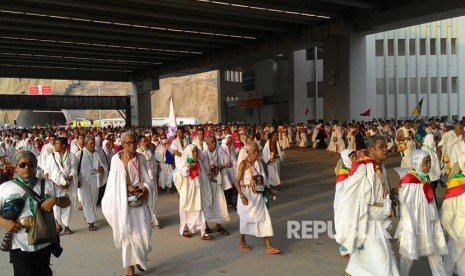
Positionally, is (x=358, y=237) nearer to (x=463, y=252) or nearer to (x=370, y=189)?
(x=370, y=189)

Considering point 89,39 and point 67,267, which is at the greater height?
point 89,39

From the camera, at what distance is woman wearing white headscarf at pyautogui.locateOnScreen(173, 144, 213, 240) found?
7.40 metres

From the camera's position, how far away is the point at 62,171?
8141 millimetres

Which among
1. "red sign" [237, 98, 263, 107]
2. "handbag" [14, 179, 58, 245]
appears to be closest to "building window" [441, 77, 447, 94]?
"red sign" [237, 98, 263, 107]

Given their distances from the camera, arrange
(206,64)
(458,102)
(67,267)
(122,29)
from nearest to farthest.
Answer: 1. (67,267)
2. (122,29)
3. (206,64)
4. (458,102)

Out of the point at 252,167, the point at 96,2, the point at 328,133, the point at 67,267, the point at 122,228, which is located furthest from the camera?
the point at 328,133

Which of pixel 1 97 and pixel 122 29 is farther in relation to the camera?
pixel 1 97

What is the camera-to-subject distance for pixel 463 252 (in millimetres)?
4758

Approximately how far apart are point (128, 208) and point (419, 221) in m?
3.34

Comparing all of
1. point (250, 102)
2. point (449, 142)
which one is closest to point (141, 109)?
Result: point (250, 102)

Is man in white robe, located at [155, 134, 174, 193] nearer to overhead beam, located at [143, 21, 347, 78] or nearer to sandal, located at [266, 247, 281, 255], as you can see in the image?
sandal, located at [266, 247, 281, 255]

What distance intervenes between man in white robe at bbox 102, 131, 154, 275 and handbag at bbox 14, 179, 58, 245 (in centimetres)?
162

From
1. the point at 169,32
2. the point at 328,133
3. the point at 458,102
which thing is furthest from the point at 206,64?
the point at 458,102

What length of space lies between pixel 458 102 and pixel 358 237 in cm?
4228
